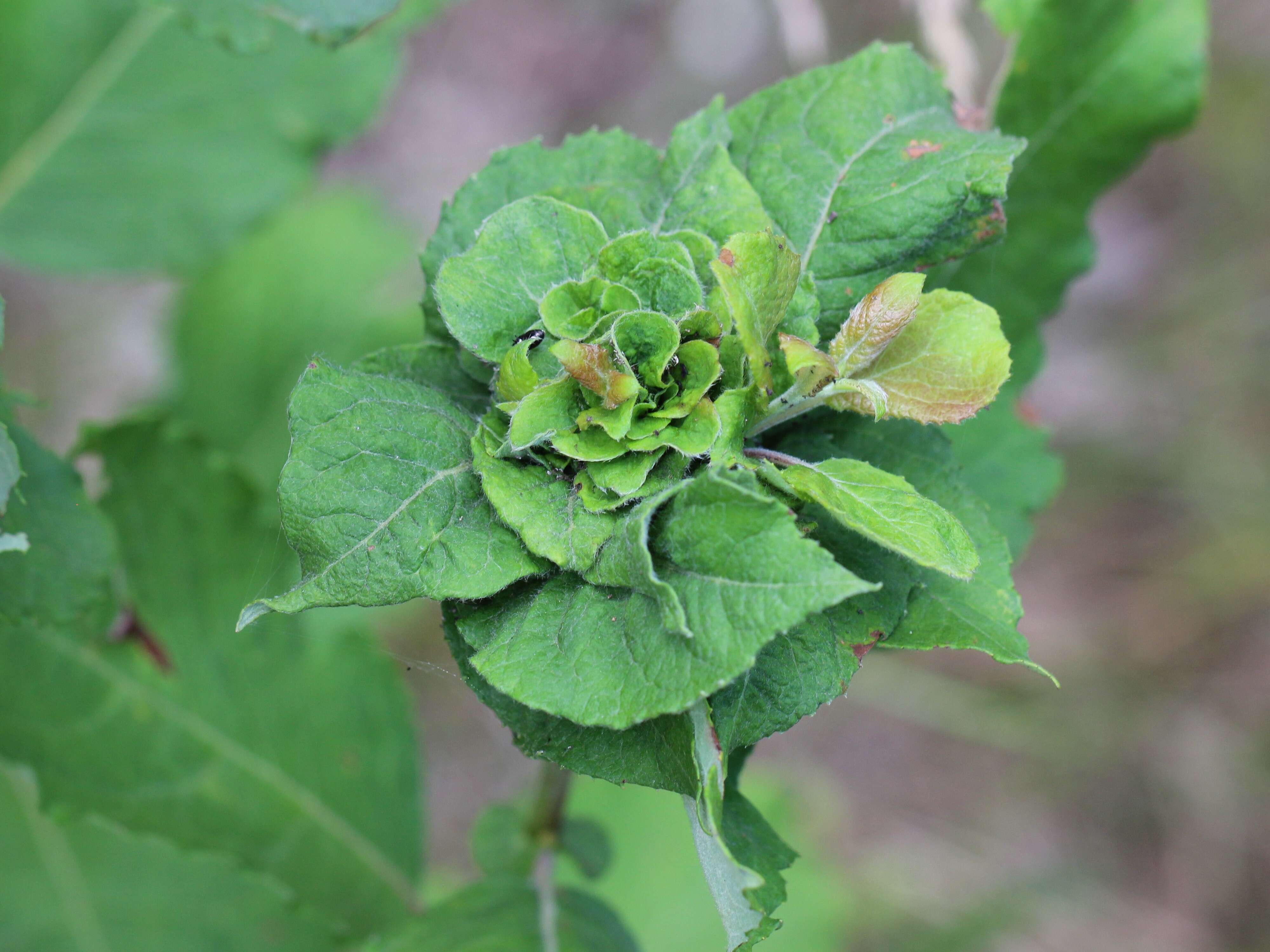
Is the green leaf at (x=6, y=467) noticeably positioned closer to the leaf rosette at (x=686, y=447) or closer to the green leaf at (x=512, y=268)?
the leaf rosette at (x=686, y=447)

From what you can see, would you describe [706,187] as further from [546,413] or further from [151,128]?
[151,128]

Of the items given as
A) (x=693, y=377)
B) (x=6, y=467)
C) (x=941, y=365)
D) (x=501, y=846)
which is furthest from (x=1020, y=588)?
(x=6, y=467)

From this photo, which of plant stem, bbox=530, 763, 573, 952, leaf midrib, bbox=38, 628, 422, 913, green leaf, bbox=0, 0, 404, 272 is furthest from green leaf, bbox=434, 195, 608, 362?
green leaf, bbox=0, 0, 404, 272

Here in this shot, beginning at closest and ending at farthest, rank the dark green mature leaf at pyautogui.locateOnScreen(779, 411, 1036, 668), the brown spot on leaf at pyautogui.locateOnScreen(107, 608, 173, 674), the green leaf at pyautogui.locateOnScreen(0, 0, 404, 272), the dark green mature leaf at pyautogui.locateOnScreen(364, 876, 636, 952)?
the dark green mature leaf at pyautogui.locateOnScreen(779, 411, 1036, 668), the dark green mature leaf at pyautogui.locateOnScreen(364, 876, 636, 952), the brown spot on leaf at pyautogui.locateOnScreen(107, 608, 173, 674), the green leaf at pyautogui.locateOnScreen(0, 0, 404, 272)

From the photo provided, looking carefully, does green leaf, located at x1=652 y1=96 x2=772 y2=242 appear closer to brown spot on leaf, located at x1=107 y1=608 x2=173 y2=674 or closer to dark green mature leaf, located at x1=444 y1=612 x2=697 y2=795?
dark green mature leaf, located at x1=444 y1=612 x2=697 y2=795

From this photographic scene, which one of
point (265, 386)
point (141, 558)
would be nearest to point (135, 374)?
point (265, 386)

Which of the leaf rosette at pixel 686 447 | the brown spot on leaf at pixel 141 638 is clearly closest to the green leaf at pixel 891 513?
the leaf rosette at pixel 686 447

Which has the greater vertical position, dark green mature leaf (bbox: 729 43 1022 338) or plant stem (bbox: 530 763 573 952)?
dark green mature leaf (bbox: 729 43 1022 338)
